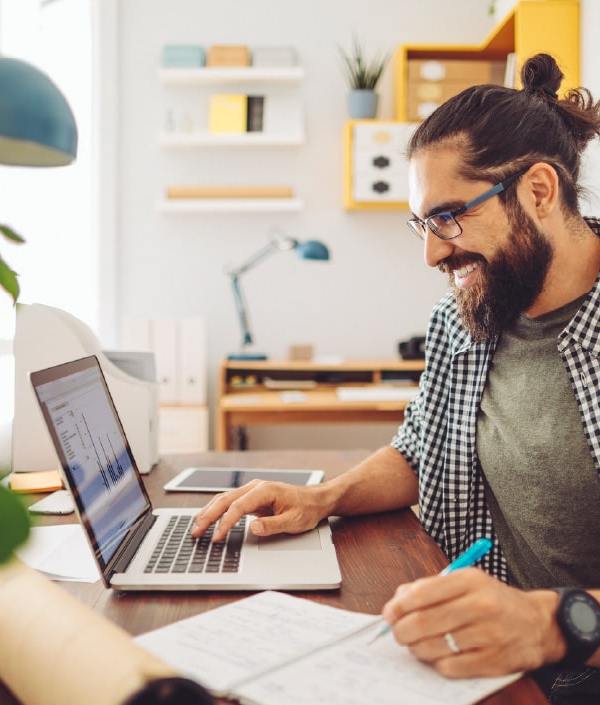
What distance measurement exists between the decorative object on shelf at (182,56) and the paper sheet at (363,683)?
3298mm

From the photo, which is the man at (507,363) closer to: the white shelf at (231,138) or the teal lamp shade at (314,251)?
the teal lamp shade at (314,251)

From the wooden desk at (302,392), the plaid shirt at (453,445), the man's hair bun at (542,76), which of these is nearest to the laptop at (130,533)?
the plaid shirt at (453,445)

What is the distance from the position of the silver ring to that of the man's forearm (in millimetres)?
507

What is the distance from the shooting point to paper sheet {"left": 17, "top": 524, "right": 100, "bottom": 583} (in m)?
0.94

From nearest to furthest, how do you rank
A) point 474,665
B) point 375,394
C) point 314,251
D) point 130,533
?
point 474,665
point 130,533
point 375,394
point 314,251

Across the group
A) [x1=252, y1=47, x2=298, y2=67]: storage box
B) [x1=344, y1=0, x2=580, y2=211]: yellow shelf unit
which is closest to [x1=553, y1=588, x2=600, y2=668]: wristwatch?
[x1=344, y1=0, x2=580, y2=211]: yellow shelf unit

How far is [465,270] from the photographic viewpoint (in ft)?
4.56

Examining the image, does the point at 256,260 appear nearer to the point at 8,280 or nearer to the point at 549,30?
the point at 549,30

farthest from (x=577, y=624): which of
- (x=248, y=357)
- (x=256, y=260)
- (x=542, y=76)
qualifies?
(x=256, y=260)

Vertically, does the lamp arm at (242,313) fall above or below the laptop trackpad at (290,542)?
above

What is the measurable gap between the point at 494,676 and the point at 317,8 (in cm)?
360

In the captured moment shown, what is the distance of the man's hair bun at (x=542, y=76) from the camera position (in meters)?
1.38

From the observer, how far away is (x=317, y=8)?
12.1ft

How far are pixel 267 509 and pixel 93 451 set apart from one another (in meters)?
0.29
